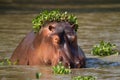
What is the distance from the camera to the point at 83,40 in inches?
597

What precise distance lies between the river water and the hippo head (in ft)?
0.60

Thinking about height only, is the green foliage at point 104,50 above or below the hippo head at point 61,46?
Result: below

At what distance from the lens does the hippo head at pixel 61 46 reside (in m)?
9.61

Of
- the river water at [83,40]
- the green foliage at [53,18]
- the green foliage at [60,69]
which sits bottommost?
the river water at [83,40]

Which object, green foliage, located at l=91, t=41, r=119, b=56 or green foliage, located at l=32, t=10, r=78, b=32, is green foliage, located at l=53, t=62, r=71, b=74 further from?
green foliage, located at l=91, t=41, r=119, b=56

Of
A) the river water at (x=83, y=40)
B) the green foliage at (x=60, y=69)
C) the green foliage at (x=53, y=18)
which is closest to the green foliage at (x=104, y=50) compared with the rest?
the river water at (x=83, y=40)

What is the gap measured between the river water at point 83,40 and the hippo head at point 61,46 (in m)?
0.18

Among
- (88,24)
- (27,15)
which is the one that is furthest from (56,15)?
(27,15)

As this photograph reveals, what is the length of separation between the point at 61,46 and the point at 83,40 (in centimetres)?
547

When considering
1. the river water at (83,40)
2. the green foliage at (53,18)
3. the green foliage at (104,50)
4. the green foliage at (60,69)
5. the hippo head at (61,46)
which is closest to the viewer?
the green foliage at (60,69)

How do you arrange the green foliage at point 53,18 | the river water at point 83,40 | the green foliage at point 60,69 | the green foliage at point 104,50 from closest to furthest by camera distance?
the green foliage at point 60,69, the river water at point 83,40, the green foliage at point 53,18, the green foliage at point 104,50

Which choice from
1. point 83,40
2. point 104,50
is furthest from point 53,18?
point 83,40

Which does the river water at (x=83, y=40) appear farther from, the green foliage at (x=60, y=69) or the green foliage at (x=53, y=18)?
the green foliage at (x=53, y=18)

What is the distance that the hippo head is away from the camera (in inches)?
378
